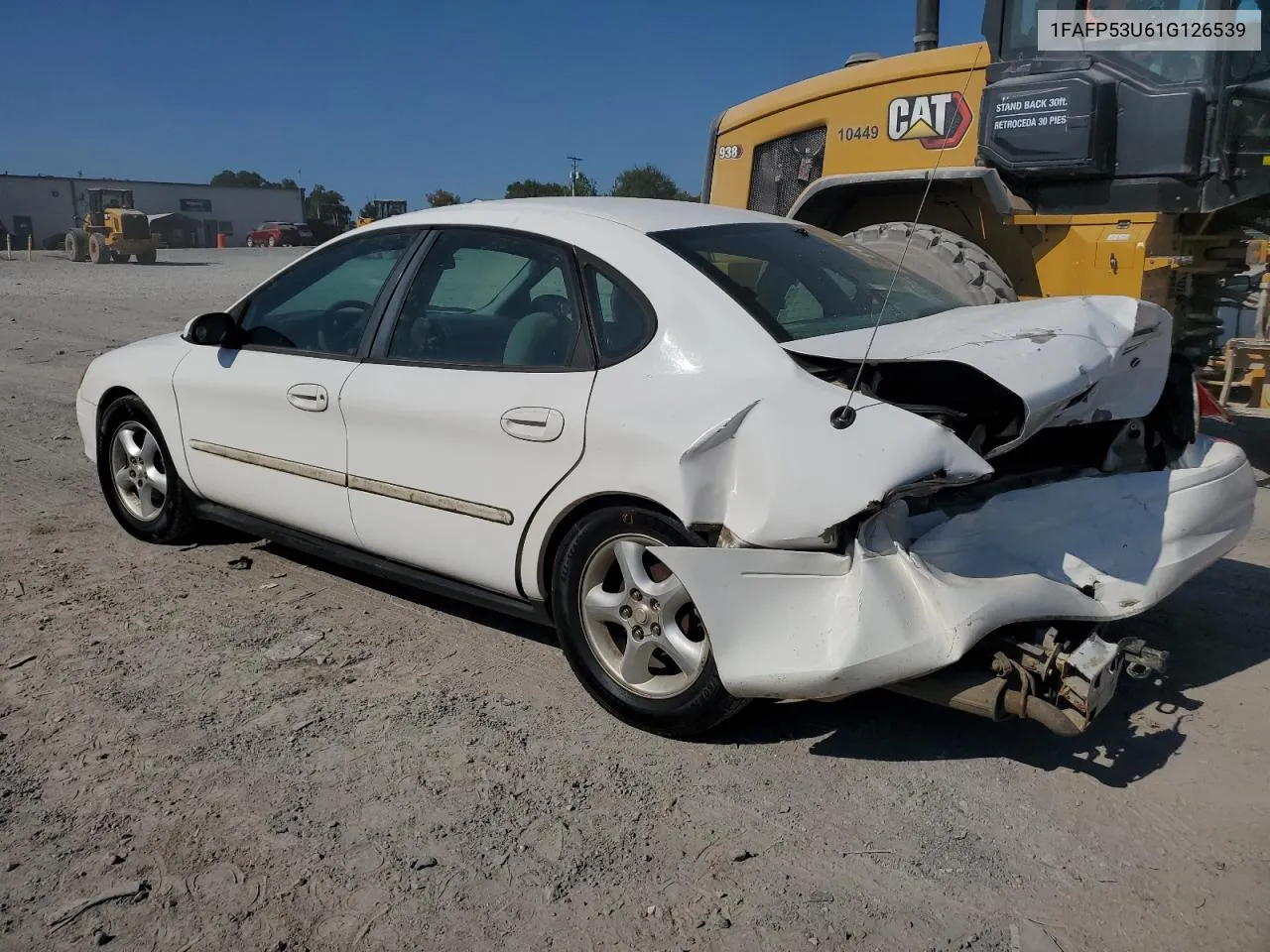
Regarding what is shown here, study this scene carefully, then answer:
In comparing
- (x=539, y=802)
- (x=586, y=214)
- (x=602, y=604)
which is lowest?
(x=539, y=802)

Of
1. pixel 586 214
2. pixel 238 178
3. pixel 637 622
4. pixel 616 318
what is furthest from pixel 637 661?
pixel 238 178

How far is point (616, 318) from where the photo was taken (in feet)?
11.3

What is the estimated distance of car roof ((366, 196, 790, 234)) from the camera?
12.3 ft

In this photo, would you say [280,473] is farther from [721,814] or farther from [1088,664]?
[1088,664]

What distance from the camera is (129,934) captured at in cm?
248

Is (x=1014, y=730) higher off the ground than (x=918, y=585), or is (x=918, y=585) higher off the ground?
(x=918, y=585)

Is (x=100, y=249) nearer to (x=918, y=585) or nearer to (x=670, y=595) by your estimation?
(x=670, y=595)

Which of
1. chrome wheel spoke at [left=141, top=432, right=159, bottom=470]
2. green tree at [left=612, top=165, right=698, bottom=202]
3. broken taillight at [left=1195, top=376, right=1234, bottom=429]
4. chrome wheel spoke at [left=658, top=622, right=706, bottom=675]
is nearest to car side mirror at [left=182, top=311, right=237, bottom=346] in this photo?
chrome wheel spoke at [left=141, top=432, right=159, bottom=470]

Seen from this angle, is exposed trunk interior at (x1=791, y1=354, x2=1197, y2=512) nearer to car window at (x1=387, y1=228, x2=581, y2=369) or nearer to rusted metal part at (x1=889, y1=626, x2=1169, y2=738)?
rusted metal part at (x1=889, y1=626, x2=1169, y2=738)

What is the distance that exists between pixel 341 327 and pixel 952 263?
3.09 meters

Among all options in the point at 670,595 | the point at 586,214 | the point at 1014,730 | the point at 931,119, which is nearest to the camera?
the point at 670,595

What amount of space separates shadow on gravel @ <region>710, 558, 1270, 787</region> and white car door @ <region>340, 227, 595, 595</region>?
1.02 meters

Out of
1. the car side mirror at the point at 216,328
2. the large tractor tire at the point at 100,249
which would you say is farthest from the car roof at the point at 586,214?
the large tractor tire at the point at 100,249

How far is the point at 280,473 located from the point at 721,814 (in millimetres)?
2387
